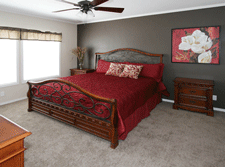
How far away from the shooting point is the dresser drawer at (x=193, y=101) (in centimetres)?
345

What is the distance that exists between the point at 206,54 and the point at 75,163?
11.6ft

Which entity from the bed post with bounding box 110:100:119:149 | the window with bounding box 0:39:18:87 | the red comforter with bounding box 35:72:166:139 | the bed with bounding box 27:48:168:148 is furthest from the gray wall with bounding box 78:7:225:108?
the bed post with bounding box 110:100:119:149

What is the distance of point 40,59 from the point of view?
194 inches

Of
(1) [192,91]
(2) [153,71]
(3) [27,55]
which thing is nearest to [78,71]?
(3) [27,55]

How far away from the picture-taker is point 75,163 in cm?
194

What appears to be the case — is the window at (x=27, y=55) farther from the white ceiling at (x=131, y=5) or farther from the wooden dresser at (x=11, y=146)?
the wooden dresser at (x=11, y=146)

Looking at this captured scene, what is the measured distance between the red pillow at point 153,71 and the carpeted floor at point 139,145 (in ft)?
3.78

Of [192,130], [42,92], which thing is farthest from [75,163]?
[192,130]

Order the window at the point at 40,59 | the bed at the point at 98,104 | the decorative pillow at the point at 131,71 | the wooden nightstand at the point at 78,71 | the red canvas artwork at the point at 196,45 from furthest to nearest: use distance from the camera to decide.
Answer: the wooden nightstand at the point at 78,71 < the window at the point at 40,59 < the decorative pillow at the point at 131,71 < the red canvas artwork at the point at 196,45 < the bed at the point at 98,104

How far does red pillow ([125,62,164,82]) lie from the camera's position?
13.3ft

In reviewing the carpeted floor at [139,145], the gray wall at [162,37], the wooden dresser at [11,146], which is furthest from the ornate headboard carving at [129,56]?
the wooden dresser at [11,146]

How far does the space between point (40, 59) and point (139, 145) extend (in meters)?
3.99

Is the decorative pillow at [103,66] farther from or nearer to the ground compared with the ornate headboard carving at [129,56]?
nearer to the ground

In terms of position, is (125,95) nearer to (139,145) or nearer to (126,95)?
(126,95)
